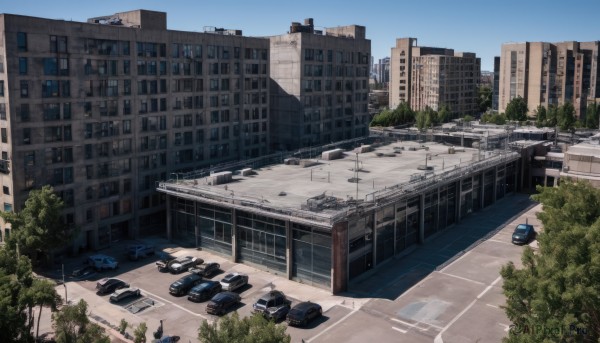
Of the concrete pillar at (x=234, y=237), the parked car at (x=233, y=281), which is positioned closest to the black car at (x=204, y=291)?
the parked car at (x=233, y=281)

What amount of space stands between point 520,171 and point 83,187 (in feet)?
227

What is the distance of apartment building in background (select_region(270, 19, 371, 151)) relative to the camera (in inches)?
3826

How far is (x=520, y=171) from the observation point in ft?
320

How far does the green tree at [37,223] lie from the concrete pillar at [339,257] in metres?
28.2

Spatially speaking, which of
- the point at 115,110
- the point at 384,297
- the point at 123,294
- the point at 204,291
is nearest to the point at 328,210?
the point at 384,297

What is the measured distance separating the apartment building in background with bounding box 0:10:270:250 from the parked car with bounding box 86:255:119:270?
5.58 metres

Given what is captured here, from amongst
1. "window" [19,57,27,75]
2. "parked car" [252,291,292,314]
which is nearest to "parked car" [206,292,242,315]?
"parked car" [252,291,292,314]

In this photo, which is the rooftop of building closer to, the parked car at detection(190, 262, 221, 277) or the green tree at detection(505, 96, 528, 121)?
the parked car at detection(190, 262, 221, 277)

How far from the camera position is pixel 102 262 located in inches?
2430

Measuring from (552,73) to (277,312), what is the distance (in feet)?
497

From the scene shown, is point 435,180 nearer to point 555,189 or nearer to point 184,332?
point 555,189

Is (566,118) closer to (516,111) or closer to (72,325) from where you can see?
(516,111)

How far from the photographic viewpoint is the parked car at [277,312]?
159 feet

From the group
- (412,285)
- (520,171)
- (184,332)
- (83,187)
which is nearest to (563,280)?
(412,285)
